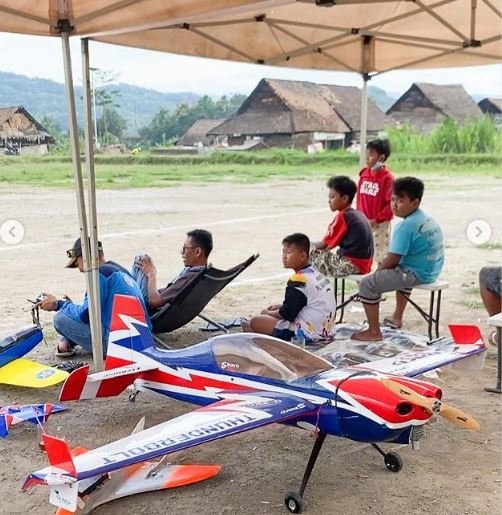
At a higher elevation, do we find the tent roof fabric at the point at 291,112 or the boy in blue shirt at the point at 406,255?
the tent roof fabric at the point at 291,112

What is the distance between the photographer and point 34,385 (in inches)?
161

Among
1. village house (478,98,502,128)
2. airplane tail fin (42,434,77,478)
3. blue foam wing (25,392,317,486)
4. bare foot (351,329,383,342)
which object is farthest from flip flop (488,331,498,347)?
village house (478,98,502,128)

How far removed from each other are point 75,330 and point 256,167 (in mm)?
16028

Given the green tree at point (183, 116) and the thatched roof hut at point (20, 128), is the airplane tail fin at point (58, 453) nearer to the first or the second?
the thatched roof hut at point (20, 128)

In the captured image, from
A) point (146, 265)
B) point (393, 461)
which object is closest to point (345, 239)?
point (146, 265)

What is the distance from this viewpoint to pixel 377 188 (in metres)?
6.58

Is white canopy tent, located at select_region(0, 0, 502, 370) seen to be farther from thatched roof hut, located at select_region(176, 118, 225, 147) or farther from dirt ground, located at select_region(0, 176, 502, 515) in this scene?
thatched roof hut, located at select_region(176, 118, 225, 147)

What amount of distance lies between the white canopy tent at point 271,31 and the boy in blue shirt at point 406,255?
148cm

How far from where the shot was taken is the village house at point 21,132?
356 inches

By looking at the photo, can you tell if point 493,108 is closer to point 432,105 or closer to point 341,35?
point 432,105

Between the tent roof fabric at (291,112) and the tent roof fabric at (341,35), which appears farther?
the tent roof fabric at (291,112)

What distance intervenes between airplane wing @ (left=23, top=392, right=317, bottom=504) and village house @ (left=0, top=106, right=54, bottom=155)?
6816mm

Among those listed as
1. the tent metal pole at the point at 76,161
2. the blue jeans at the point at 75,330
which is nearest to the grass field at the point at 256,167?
the blue jeans at the point at 75,330

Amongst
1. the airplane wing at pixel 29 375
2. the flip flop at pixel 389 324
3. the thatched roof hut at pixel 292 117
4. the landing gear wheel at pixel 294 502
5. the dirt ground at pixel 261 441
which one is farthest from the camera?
the thatched roof hut at pixel 292 117
